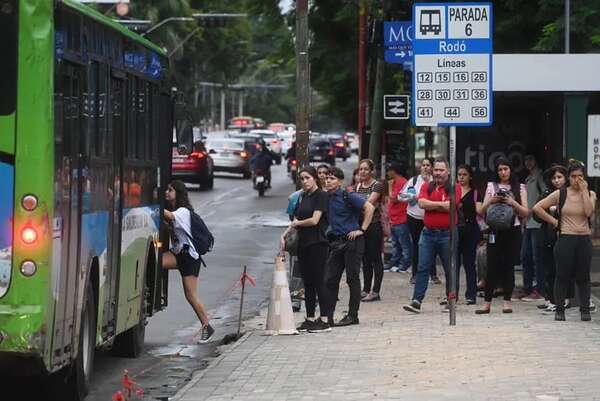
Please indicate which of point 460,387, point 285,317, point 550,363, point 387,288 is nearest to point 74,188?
point 460,387

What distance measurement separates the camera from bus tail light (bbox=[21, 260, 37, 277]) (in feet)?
29.7

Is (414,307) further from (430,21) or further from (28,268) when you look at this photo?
(28,268)

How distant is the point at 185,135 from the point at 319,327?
2.39 meters

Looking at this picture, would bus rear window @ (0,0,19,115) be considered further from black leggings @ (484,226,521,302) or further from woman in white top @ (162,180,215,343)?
black leggings @ (484,226,521,302)

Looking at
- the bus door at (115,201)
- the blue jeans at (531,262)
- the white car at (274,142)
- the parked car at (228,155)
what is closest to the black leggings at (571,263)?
the blue jeans at (531,262)

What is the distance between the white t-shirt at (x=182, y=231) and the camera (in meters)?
15.1

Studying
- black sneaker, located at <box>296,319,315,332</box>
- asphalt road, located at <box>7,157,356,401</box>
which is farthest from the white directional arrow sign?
black sneaker, located at <box>296,319,315,332</box>

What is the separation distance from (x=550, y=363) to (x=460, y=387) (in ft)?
4.97

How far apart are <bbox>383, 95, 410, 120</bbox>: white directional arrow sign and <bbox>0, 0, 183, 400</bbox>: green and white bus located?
35.5 ft

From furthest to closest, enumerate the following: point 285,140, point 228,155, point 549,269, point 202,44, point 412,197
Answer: point 285,140
point 202,44
point 228,155
point 412,197
point 549,269

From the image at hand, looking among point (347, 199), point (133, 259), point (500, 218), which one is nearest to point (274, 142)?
point (500, 218)

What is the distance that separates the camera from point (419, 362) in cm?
1239

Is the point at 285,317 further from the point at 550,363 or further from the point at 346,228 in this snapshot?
the point at 550,363

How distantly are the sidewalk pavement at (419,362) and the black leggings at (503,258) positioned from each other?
0.29 m
